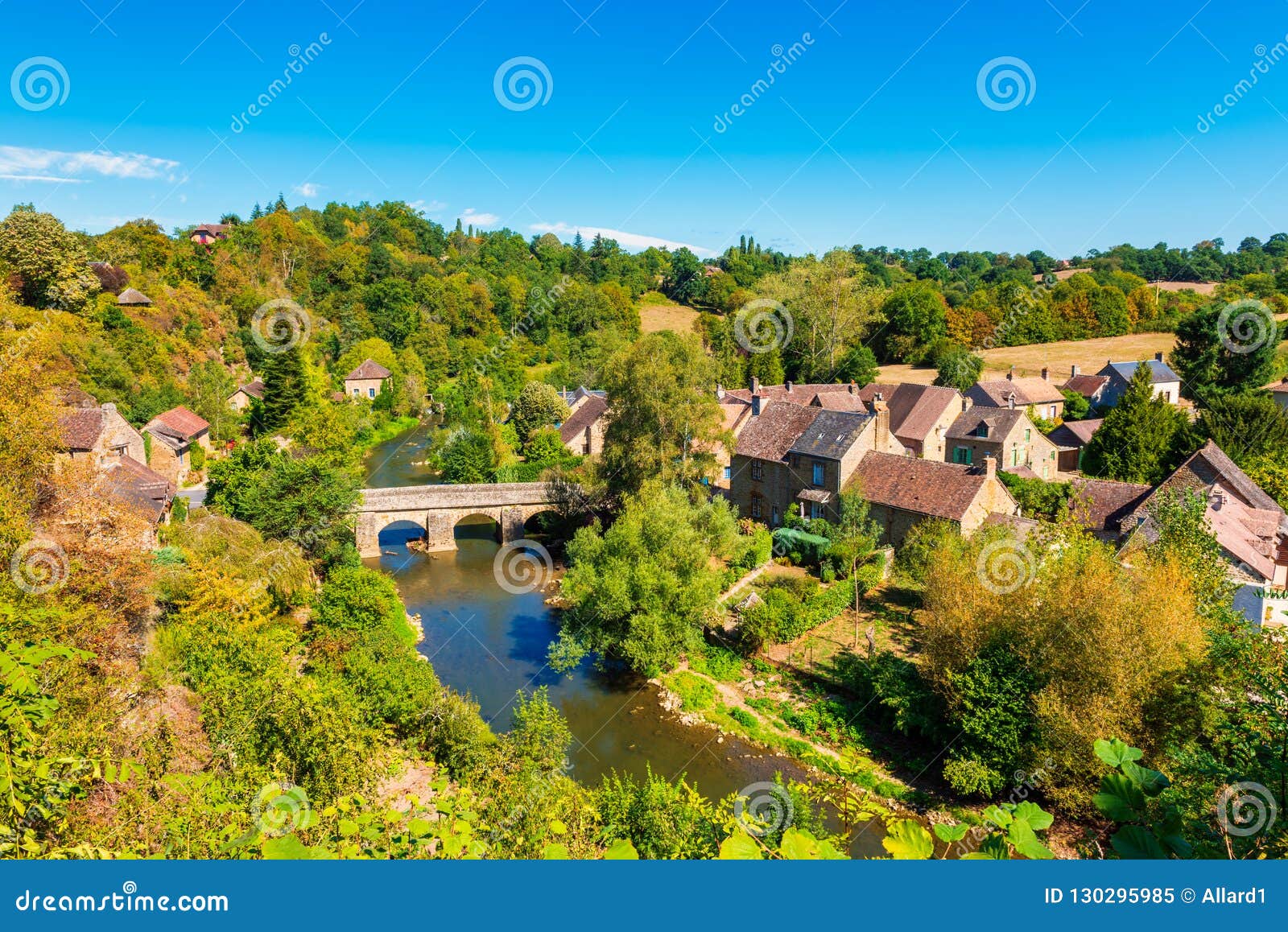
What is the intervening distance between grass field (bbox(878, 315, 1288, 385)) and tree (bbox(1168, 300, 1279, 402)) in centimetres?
1611

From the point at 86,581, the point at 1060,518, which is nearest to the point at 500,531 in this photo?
the point at 86,581

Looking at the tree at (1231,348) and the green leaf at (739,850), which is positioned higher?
the tree at (1231,348)

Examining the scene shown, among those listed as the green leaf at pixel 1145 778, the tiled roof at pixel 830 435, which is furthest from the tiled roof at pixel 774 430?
the green leaf at pixel 1145 778

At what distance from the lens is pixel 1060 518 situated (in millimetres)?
26219

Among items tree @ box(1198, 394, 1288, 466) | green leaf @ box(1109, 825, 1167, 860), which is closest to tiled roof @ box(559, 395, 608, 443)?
tree @ box(1198, 394, 1288, 466)

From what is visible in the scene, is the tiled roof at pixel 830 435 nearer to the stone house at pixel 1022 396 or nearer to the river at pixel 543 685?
the river at pixel 543 685

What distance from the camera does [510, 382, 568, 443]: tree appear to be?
62.9 metres

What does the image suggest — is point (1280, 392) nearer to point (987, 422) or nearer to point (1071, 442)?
point (1071, 442)

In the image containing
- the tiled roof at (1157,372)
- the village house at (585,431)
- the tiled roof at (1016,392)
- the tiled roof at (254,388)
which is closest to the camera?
the tiled roof at (1157,372)

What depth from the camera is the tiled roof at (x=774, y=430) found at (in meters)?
40.6

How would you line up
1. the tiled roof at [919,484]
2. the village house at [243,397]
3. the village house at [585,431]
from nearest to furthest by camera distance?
the tiled roof at [919,484]
the village house at [585,431]
the village house at [243,397]

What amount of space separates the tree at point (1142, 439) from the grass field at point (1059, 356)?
2822 centimetres

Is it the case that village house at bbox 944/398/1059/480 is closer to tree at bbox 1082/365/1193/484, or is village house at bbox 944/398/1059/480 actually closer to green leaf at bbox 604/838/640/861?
tree at bbox 1082/365/1193/484

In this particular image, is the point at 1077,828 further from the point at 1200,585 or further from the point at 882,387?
the point at 882,387
